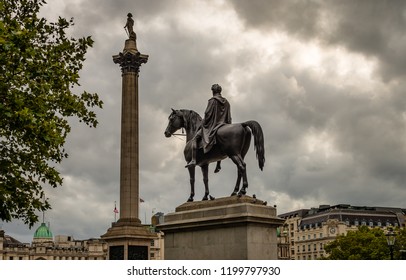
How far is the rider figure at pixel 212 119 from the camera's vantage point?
804 inches

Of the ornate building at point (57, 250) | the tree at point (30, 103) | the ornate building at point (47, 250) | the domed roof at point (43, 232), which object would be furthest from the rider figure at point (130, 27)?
the domed roof at point (43, 232)

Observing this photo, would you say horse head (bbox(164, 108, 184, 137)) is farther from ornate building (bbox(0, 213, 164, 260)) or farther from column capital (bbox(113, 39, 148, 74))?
ornate building (bbox(0, 213, 164, 260))

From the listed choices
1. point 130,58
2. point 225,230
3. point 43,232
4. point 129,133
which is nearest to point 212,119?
point 225,230

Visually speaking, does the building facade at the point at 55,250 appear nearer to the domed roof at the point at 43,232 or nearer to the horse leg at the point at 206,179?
the domed roof at the point at 43,232

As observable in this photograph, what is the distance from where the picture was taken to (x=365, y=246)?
88188 millimetres

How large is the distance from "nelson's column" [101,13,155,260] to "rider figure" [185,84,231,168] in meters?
38.9

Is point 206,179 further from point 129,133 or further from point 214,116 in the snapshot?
point 129,133

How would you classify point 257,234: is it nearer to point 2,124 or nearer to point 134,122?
point 2,124

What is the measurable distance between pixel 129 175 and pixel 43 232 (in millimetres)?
132290

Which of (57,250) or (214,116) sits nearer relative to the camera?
(214,116)

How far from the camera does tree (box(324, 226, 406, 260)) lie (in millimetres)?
85994

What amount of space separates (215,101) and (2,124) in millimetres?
6997

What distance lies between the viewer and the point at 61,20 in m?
24.2
